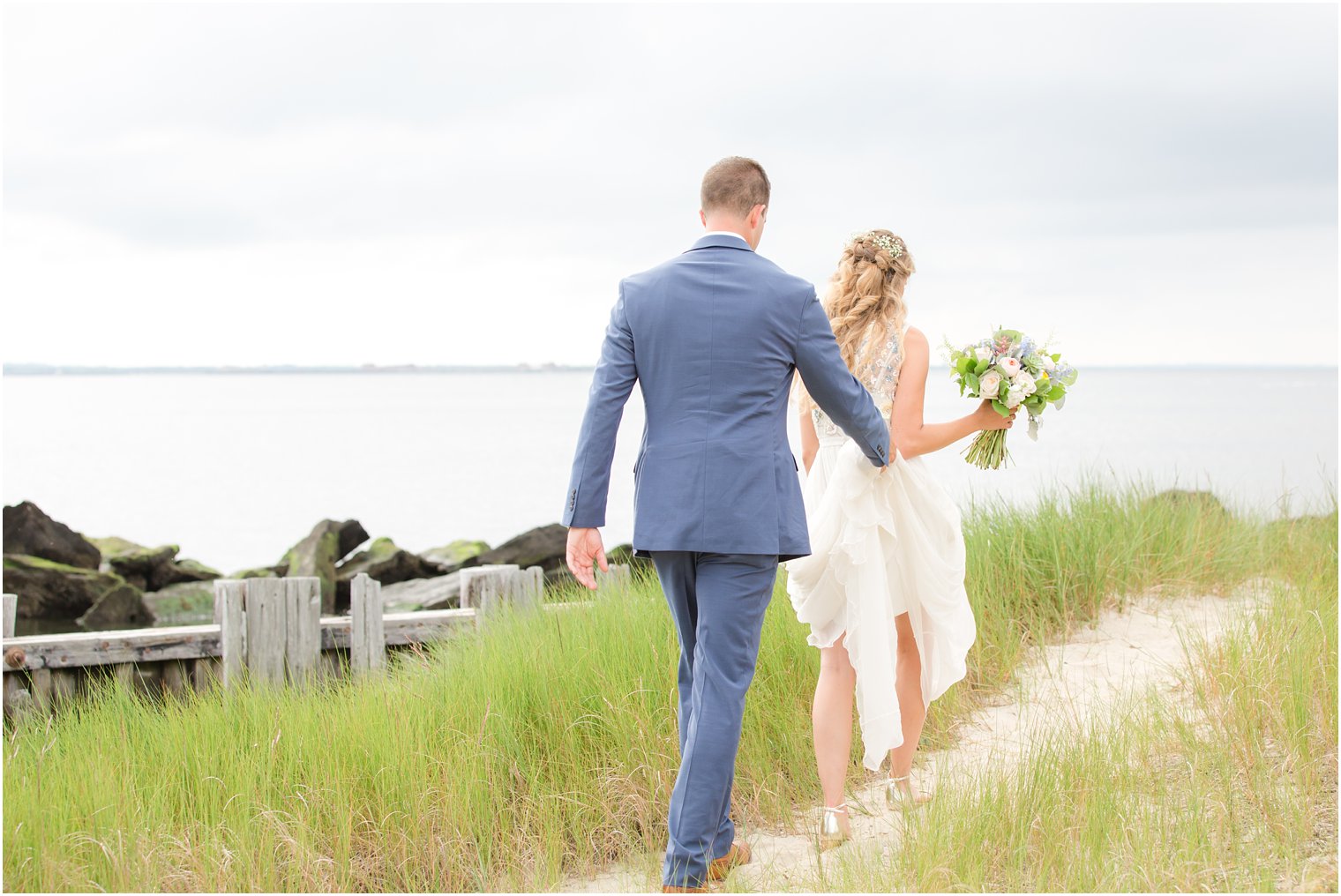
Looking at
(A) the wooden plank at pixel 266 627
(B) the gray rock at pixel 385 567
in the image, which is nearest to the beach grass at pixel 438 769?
(A) the wooden plank at pixel 266 627

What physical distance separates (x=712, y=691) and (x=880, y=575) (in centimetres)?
82

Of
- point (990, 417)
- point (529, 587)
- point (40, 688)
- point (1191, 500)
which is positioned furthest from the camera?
point (1191, 500)

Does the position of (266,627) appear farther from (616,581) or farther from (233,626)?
(616,581)

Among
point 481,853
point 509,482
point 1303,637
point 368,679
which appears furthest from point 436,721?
point 509,482

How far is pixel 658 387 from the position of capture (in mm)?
3547

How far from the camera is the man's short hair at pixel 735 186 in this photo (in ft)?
11.9

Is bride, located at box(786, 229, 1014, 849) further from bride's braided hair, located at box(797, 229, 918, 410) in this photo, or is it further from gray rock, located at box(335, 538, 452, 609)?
gray rock, located at box(335, 538, 452, 609)

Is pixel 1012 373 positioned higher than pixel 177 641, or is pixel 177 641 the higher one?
pixel 1012 373

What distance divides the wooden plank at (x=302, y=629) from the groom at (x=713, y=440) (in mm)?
3869

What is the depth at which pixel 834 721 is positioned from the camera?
4.04m

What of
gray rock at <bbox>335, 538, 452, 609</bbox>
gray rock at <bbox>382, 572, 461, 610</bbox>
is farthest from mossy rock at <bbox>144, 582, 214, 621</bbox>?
gray rock at <bbox>382, 572, 461, 610</bbox>

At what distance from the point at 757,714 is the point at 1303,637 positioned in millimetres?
2647

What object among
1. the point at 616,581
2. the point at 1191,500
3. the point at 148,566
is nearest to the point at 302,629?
the point at 616,581

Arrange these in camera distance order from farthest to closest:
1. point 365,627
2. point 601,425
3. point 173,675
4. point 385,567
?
point 385,567 → point 365,627 → point 173,675 → point 601,425
